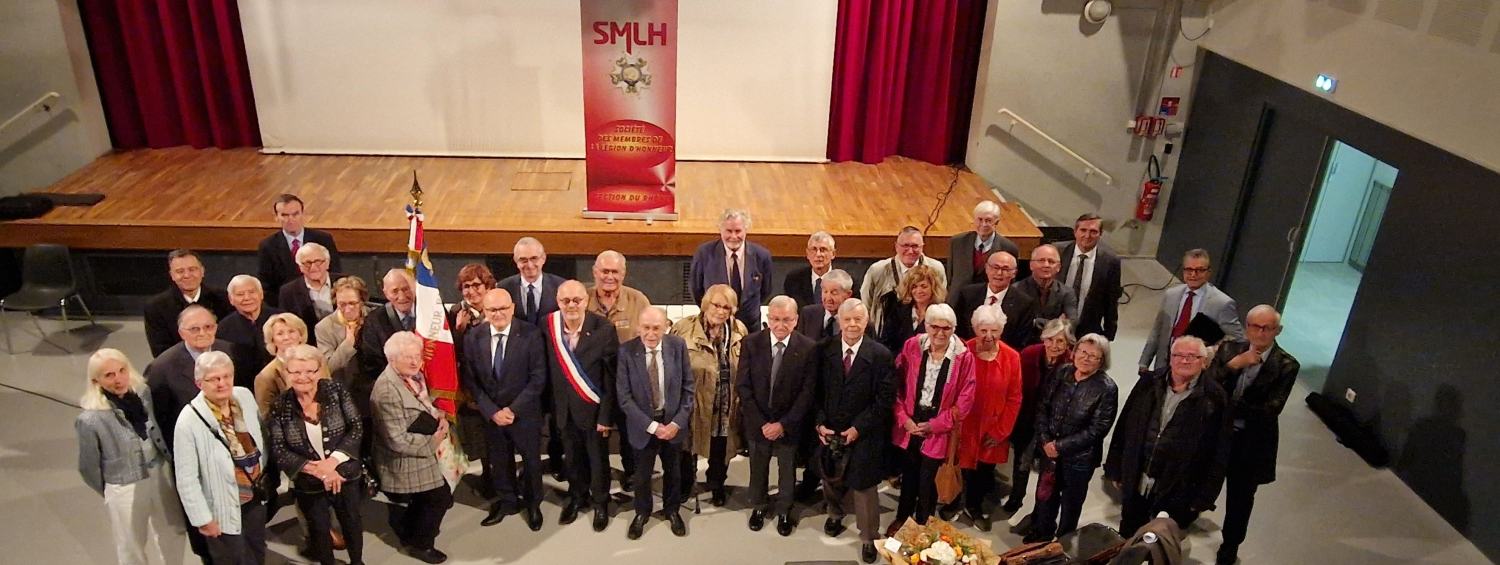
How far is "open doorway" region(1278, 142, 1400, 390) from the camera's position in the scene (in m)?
7.43

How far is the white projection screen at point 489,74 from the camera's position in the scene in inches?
331

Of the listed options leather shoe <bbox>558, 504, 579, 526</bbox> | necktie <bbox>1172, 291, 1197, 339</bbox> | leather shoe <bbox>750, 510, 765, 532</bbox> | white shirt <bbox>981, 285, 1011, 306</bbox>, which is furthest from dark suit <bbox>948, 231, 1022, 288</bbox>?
leather shoe <bbox>558, 504, 579, 526</bbox>

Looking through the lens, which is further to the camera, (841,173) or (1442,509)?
(841,173)

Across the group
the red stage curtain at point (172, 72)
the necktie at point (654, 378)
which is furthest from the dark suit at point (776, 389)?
the red stage curtain at point (172, 72)

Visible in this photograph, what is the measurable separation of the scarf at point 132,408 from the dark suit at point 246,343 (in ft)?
2.09

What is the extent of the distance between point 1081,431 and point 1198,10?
5.19m

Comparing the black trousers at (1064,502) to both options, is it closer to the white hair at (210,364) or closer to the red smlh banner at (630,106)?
the red smlh banner at (630,106)

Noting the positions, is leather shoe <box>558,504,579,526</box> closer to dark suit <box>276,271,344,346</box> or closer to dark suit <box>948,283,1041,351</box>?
dark suit <box>276,271,344,346</box>

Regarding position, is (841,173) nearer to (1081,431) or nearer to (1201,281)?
(1201,281)

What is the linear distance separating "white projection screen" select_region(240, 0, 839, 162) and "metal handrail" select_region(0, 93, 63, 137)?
61.3 inches

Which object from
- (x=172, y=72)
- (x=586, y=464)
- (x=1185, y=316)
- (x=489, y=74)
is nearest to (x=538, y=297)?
(x=586, y=464)

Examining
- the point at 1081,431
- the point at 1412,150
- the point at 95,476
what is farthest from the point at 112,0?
the point at 1412,150

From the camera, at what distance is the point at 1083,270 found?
572 cm

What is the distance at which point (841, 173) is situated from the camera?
29.0 feet
